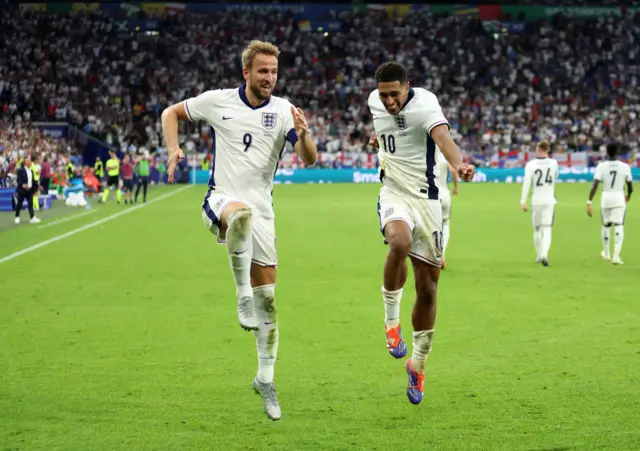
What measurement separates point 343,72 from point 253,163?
2186 inches

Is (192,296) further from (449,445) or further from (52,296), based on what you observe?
(449,445)

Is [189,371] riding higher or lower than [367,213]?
higher

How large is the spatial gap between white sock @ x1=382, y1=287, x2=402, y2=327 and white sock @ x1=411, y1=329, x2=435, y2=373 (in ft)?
1.28

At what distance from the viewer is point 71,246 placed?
2078cm

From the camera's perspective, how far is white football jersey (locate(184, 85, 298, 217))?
7180mm

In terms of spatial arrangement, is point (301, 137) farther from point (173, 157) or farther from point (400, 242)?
point (400, 242)

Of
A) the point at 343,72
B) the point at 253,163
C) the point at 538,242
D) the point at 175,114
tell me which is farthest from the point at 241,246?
the point at 343,72

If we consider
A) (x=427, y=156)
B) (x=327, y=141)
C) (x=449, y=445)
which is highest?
(x=427, y=156)

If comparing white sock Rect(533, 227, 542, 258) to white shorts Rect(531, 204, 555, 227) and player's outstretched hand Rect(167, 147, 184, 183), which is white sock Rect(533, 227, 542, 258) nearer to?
white shorts Rect(531, 204, 555, 227)

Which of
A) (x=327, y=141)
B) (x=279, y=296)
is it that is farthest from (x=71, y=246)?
(x=327, y=141)

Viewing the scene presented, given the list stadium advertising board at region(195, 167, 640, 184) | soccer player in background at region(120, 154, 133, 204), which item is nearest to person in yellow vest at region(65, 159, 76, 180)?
soccer player in background at region(120, 154, 133, 204)

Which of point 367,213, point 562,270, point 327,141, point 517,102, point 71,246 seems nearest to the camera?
point 562,270

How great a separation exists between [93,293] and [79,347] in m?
4.11

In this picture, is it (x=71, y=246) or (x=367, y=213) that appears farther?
(x=367, y=213)
